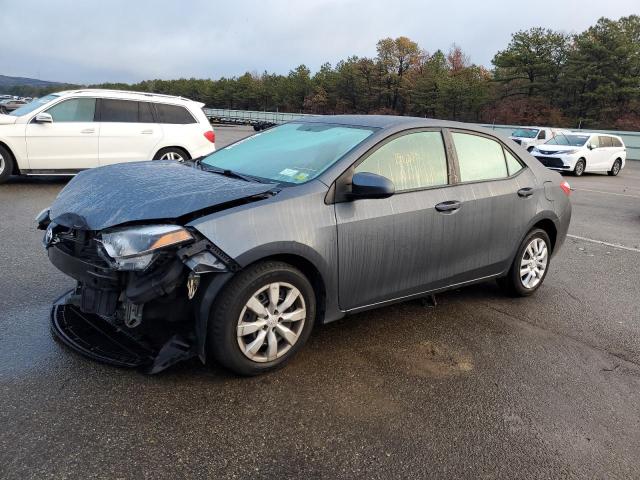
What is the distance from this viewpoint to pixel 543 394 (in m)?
3.29

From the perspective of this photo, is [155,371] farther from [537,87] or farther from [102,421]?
[537,87]

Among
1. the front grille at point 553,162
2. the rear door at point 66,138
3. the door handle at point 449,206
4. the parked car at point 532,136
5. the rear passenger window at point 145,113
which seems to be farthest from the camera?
the parked car at point 532,136

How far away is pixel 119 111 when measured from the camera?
968cm

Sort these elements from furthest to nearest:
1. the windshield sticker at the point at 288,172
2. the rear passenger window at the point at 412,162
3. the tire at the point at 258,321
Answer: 1. the rear passenger window at the point at 412,162
2. the windshield sticker at the point at 288,172
3. the tire at the point at 258,321

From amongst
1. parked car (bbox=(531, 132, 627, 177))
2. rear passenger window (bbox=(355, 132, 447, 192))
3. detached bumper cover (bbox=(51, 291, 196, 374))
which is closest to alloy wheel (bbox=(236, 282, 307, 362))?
detached bumper cover (bbox=(51, 291, 196, 374))

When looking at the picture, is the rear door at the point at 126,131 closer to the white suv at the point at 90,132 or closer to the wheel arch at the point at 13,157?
the white suv at the point at 90,132

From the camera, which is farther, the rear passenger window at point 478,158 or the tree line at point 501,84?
the tree line at point 501,84

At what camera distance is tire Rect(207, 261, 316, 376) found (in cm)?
294

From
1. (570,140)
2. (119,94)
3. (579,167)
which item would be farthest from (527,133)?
(119,94)

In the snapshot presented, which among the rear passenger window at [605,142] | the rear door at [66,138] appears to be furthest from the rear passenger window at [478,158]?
the rear passenger window at [605,142]

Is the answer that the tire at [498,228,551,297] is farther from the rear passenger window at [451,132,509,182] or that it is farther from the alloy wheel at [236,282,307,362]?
the alloy wheel at [236,282,307,362]

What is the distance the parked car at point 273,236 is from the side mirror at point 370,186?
0.4 inches

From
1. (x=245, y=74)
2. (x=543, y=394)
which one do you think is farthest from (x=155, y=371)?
(x=245, y=74)

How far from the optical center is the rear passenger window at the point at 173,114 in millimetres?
10109
